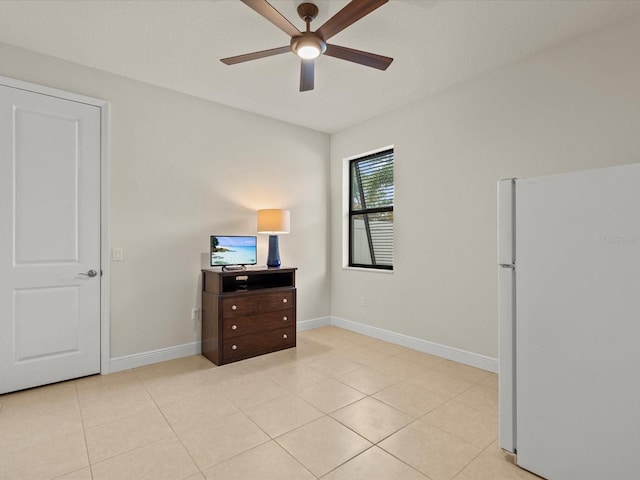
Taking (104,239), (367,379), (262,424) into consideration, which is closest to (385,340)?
(367,379)

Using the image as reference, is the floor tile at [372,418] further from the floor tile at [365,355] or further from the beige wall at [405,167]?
the beige wall at [405,167]

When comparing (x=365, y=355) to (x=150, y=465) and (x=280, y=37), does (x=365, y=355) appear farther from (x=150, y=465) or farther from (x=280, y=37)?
(x=280, y=37)

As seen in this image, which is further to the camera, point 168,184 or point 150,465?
point 168,184

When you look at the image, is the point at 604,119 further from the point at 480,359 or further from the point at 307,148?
the point at 307,148

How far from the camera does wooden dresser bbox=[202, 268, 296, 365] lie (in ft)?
10.2

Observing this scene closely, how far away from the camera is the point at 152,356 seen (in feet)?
10.3

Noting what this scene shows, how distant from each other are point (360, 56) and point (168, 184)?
6.95 ft

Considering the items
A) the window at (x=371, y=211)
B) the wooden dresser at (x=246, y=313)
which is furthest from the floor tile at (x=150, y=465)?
the window at (x=371, y=211)

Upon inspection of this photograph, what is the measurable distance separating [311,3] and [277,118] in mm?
1992

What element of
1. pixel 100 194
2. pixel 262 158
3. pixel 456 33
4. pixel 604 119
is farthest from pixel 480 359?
pixel 100 194

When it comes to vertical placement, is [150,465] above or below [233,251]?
below

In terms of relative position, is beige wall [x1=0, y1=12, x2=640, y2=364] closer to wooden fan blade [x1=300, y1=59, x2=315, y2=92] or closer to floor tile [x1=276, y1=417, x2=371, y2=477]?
wooden fan blade [x1=300, y1=59, x2=315, y2=92]

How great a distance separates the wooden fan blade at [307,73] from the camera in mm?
2312

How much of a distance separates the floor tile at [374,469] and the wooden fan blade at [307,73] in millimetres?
2420
